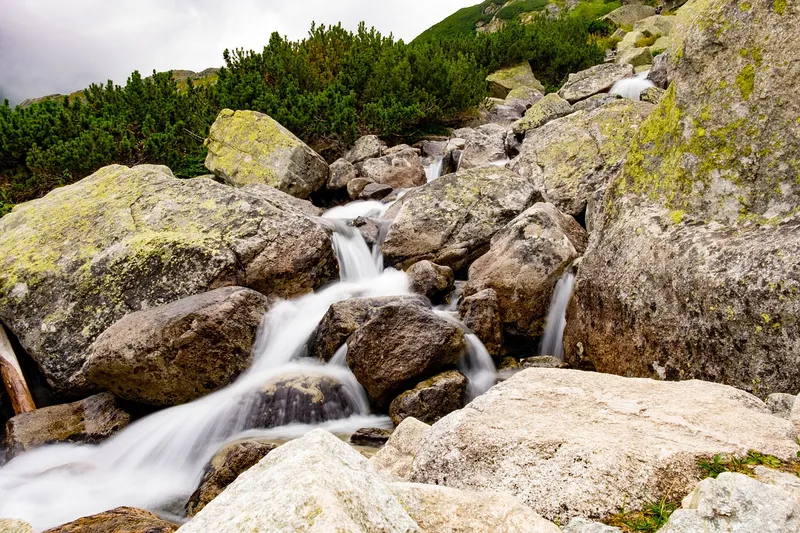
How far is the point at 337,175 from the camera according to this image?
18.5 metres

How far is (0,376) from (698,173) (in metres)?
12.3

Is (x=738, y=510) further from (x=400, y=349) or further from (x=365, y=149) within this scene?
(x=365, y=149)

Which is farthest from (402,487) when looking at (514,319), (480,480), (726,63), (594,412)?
(514,319)

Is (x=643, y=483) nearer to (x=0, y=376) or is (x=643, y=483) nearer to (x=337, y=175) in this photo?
(x=0, y=376)

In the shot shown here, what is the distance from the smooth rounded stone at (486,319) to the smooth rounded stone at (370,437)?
2606 millimetres

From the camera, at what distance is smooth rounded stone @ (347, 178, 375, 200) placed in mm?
17375

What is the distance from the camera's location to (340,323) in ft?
29.3

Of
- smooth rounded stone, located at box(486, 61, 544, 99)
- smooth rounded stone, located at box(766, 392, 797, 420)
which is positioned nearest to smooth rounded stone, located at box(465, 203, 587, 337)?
smooth rounded stone, located at box(766, 392, 797, 420)

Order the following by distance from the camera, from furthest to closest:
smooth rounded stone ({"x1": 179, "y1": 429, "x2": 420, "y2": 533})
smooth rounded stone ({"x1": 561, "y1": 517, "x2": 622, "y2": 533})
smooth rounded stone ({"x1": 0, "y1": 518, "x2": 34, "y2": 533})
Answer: smooth rounded stone ({"x1": 0, "y1": 518, "x2": 34, "y2": 533}) < smooth rounded stone ({"x1": 561, "y1": 517, "x2": 622, "y2": 533}) < smooth rounded stone ({"x1": 179, "y1": 429, "x2": 420, "y2": 533})

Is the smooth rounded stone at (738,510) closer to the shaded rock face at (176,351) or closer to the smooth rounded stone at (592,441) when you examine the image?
the smooth rounded stone at (592,441)

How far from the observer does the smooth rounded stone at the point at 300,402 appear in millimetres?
7770

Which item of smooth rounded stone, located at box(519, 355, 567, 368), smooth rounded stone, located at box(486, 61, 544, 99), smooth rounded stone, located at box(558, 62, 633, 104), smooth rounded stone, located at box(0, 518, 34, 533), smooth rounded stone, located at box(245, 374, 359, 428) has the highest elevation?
smooth rounded stone, located at box(486, 61, 544, 99)

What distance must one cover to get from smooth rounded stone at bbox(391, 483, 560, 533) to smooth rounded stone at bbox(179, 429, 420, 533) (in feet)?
1.06

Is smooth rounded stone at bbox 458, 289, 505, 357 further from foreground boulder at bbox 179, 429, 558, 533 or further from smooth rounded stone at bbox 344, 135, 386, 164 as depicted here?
smooth rounded stone at bbox 344, 135, 386, 164
